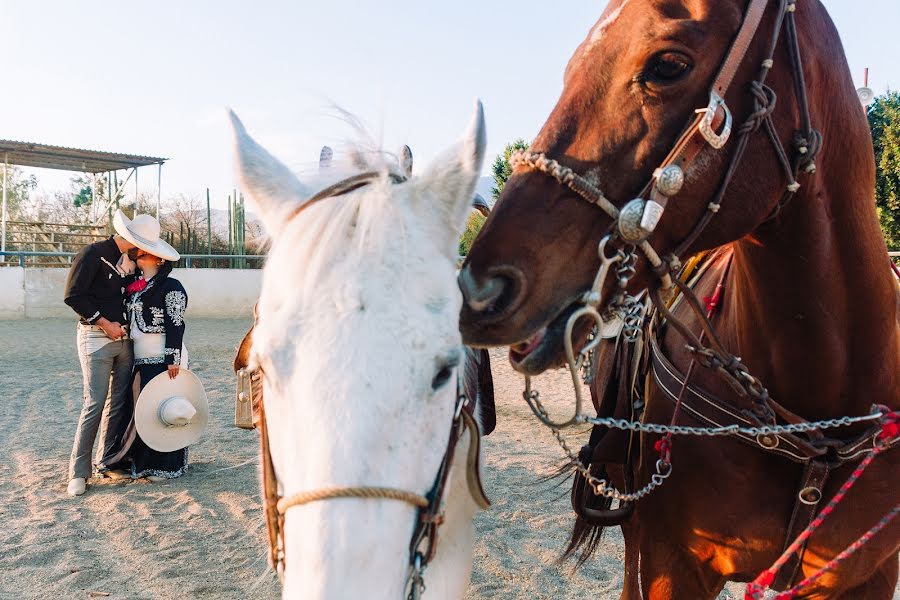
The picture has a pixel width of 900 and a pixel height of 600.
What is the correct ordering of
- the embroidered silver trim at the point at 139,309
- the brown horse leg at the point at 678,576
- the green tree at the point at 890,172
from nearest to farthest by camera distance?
the brown horse leg at the point at 678,576, the embroidered silver trim at the point at 139,309, the green tree at the point at 890,172

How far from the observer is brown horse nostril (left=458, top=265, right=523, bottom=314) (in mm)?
1423

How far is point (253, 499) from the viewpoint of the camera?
4.86 metres

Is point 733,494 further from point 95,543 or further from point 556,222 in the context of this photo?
point 95,543

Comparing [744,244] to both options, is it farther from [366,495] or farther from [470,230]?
[470,230]

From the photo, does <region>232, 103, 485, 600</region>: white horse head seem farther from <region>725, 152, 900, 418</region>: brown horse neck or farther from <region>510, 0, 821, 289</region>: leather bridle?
<region>725, 152, 900, 418</region>: brown horse neck

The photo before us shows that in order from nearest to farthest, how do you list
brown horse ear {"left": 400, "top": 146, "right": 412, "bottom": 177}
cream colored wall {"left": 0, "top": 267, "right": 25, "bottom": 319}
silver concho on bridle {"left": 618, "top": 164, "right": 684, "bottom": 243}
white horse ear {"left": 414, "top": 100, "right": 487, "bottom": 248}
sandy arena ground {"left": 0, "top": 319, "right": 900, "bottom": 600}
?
silver concho on bridle {"left": 618, "top": 164, "right": 684, "bottom": 243} → white horse ear {"left": 414, "top": 100, "right": 487, "bottom": 248} → brown horse ear {"left": 400, "top": 146, "right": 412, "bottom": 177} → sandy arena ground {"left": 0, "top": 319, "right": 900, "bottom": 600} → cream colored wall {"left": 0, "top": 267, "right": 25, "bottom": 319}

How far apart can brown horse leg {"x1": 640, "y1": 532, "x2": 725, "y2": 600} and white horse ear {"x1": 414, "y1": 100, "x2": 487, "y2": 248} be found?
53.3 inches

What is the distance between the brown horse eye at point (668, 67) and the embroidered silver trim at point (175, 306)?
4589 mm

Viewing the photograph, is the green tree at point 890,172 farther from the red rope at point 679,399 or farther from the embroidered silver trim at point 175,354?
the embroidered silver trim at point 175,354

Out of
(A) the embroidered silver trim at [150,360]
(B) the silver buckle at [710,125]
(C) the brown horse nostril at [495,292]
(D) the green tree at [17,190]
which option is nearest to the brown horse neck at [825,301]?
(B) the silver buckle at [710,125]

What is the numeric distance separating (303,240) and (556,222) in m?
0.56

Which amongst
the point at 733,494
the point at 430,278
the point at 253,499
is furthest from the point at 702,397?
the point at 253,499

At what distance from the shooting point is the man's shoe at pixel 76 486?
4.83m

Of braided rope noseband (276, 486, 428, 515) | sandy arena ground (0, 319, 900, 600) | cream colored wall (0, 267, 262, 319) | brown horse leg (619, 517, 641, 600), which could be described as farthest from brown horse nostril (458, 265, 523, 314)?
cream colored wall (0, 267, 262, 319)
